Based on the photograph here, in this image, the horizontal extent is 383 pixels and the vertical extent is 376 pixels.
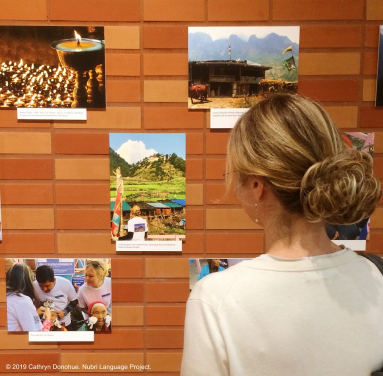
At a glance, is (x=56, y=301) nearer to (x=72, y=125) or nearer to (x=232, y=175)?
(x=72, y=125)

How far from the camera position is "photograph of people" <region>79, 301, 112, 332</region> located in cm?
134

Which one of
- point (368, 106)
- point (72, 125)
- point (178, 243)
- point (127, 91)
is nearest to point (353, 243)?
point (368, 106)

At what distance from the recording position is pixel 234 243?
1299 mm

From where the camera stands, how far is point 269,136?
2.06 ft

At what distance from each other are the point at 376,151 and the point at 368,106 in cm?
18

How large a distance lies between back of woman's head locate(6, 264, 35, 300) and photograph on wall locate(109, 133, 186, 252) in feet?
1.26

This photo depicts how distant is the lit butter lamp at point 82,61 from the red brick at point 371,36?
38.4 inches

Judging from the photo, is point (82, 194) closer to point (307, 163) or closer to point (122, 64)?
point (122, 64)

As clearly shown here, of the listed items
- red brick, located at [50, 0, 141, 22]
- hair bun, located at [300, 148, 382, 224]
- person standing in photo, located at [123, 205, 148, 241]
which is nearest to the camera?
hair bun, located at [300, 148, 382, 224]

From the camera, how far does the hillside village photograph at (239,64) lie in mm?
1207

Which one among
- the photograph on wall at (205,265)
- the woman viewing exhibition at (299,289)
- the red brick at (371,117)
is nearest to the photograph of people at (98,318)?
the photograph on wall at (205,265)

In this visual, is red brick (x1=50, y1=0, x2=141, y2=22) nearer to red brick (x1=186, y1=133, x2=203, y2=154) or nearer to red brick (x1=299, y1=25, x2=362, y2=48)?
red brick (x1=186, y1=133, x2=203, y2=154)

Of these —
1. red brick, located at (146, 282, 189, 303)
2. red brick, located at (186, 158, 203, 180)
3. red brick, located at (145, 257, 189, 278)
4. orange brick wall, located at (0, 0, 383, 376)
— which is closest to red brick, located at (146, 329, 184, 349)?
orange brick wall, located at (0, 0, 383, 376)

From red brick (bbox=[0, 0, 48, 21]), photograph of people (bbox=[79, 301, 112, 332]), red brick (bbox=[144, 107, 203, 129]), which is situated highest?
red brick (bbox=[0, 0, 48, 21])
